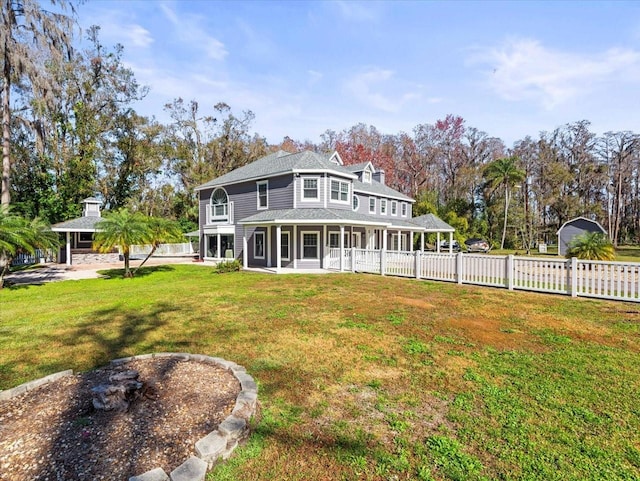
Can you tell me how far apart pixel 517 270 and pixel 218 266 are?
1273 cm

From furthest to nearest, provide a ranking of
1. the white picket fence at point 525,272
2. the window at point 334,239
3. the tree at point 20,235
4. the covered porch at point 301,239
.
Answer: the window at point 334,239, the covered porch at point 301,239, the tree at point 20,235, the white picket fence at point 525,272

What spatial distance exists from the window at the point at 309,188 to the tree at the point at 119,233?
7718 millimetres

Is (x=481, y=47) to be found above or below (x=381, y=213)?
above

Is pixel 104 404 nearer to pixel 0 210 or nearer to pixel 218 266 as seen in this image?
pixel 0 210

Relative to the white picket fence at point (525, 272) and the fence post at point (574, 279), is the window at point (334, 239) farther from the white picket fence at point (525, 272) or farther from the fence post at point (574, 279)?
the fence post at point (574, 279)

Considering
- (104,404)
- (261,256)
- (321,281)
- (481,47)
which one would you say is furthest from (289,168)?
(104,404)

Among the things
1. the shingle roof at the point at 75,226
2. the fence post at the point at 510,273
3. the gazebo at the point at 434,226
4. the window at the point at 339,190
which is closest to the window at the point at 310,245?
the window at the point at 339,190

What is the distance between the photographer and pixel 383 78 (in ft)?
55.1

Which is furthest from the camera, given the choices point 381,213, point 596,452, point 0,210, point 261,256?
point 381,213

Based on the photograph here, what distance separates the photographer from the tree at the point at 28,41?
1307 centimetres

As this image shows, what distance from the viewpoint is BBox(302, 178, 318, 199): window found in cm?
1736

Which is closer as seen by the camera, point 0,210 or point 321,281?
point 0,210

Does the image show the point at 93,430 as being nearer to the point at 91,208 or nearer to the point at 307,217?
the point at 307,217

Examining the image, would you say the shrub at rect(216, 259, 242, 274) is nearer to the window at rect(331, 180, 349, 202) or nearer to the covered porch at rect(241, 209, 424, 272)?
the covered porch at rect(241, 209, 424, 272)
